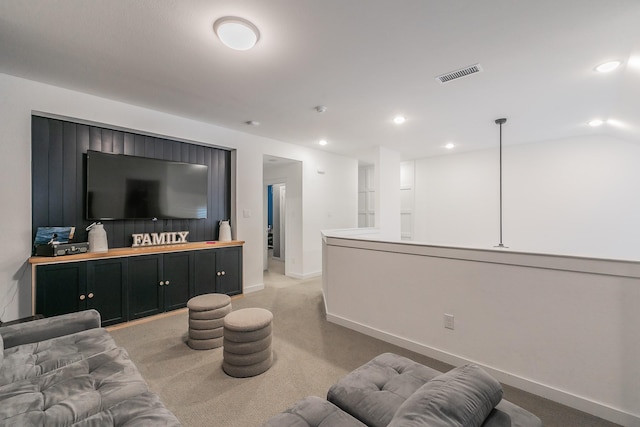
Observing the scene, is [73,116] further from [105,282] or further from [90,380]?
[90,380]

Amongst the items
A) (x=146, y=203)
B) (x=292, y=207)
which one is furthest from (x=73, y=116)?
(x=292, y=207)

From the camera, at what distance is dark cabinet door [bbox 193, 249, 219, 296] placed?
12.6 ft

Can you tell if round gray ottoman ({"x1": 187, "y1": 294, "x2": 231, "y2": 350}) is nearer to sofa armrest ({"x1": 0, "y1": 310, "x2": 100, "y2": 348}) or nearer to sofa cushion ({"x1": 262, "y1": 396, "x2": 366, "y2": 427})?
sofa armrest ({"x1": 0, "y1": 310, "x2": 100, "y2": 348})

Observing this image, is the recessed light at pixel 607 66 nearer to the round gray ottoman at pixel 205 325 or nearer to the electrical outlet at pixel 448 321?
the electrical outlet at pixel 448 321

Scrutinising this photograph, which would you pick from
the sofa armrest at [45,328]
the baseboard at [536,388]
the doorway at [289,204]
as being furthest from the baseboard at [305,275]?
the sofa armrest at [45,328]

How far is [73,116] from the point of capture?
3.04 metres

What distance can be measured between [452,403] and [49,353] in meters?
2.32

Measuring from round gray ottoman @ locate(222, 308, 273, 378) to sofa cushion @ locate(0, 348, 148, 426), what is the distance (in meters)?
0.77

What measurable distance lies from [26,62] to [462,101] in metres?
4.45

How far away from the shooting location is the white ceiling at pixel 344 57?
1.82m

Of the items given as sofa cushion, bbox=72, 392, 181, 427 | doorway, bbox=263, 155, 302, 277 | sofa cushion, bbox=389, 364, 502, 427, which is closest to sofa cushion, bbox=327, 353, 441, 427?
sofa cushion, bbox=389, 364, 502, 427

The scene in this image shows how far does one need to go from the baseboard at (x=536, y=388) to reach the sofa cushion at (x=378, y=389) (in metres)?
1.03

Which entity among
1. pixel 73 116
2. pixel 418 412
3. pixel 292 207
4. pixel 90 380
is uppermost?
pixel 73 116

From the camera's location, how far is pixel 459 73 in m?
2.61
